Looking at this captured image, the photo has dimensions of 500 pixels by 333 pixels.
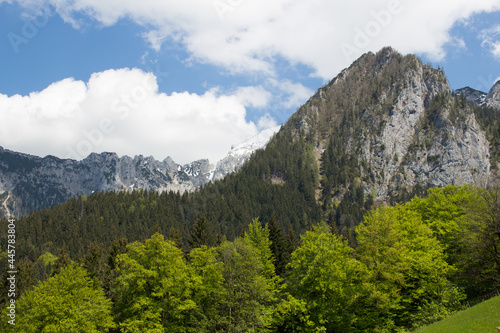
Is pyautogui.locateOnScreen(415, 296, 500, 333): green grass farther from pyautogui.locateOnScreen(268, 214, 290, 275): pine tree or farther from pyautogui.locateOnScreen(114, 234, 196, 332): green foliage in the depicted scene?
pyautogui.locateOnScreen(268, 214, 290, 275): pine tree

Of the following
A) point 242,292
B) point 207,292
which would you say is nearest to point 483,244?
point 242,292

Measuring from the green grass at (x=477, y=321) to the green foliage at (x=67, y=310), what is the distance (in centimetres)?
3573

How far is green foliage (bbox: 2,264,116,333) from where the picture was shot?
43.6m

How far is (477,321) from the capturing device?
2762cm

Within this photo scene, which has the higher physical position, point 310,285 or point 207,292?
point 207,292

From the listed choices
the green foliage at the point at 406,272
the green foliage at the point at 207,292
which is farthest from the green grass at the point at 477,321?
the green foliage at the point at 207,292

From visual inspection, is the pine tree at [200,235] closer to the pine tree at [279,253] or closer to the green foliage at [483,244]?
the pine tree at [279,253]

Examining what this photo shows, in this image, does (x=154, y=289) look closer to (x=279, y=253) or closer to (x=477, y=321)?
(x=279, y=253)

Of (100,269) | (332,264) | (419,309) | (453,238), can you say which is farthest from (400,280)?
(100,269)

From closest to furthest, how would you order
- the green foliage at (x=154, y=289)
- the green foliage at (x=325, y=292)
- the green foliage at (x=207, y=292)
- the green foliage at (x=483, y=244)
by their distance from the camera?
the green foliage at (x=483, y=244), the green foliage at (x=154, y=289), the green foliage at (x=325, y=292), the green foliage at (x=207, y=292)

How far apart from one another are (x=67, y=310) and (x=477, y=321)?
42672mm

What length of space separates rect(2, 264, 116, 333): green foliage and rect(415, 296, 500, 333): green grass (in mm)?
35735

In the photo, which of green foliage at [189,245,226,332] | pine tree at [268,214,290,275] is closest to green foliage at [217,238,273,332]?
green foliage at [189,245,226,332]

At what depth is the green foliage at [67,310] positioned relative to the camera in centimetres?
4362
